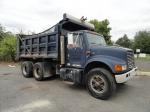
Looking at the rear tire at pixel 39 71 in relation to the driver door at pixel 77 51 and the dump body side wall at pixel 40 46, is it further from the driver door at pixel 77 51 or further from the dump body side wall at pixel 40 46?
the driver door at pixel 77 51

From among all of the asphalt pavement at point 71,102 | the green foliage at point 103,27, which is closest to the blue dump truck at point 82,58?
the asphalt pavement at point 71,102

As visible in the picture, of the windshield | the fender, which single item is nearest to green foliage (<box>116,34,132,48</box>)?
the windshield

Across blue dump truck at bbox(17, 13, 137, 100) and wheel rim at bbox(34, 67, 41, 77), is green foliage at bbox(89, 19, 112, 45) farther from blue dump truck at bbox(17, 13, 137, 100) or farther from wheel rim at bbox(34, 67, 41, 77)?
wheel rim at bbox(34, 67, 41, 77)

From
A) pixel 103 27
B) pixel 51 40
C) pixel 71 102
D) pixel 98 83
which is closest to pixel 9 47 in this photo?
pixel 51 40

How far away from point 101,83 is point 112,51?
1.14m

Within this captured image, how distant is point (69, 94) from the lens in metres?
3.74

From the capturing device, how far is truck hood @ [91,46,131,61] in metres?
3.31

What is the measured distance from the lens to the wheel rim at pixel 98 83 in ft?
11.2

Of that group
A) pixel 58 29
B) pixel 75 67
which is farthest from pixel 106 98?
pixel 58 29

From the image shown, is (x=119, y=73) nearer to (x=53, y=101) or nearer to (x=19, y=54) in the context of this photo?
(x=53, y=101)

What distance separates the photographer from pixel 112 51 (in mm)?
3412

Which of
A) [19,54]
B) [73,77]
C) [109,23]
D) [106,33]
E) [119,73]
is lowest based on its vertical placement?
[73,77]

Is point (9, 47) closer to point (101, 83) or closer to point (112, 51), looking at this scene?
point (101, 83)

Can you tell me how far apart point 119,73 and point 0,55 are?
16882 millimetres
